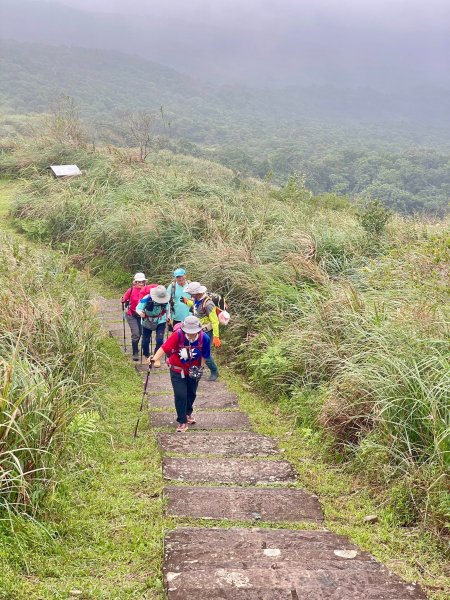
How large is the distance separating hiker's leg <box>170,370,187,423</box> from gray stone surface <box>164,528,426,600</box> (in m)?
2.45

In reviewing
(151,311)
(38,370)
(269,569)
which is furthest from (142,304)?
(269,569)

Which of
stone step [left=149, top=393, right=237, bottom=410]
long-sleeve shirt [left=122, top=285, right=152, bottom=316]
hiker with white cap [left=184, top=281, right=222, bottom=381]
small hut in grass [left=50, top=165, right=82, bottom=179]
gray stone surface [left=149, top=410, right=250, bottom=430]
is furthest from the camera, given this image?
small hut in grass [left=50, top=165, right=82, bottom=179]

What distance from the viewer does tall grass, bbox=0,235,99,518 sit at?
13.2 ft

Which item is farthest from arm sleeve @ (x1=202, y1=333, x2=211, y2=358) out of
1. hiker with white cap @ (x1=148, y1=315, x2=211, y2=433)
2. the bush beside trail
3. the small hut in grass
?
the small hut in grass

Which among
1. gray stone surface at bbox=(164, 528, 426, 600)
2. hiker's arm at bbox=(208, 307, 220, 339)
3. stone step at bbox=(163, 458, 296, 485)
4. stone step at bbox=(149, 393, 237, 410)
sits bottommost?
stone step at bbox=(149, 393, 237, 410)

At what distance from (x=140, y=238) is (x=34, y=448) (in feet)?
31.1

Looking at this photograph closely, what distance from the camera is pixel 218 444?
6078 millimetres

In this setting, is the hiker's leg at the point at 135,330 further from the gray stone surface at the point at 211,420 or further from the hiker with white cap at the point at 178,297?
the gray stone surface at the point at 211,420

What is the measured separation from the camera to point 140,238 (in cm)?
1326

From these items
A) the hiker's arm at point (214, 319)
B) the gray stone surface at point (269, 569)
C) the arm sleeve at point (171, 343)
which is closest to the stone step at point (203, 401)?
the hiker's arm at point (214, 319)

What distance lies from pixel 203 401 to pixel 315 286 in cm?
306

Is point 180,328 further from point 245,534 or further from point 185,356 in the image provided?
point 245,534

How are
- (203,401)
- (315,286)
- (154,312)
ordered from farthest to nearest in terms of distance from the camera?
(315,286)
(154,312)
(203,401)

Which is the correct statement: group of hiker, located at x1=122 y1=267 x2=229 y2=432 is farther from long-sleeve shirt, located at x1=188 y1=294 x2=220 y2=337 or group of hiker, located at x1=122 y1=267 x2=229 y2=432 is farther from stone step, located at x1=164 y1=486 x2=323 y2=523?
stone step, located at x1=164 y1=486 x2=323 y2=523
